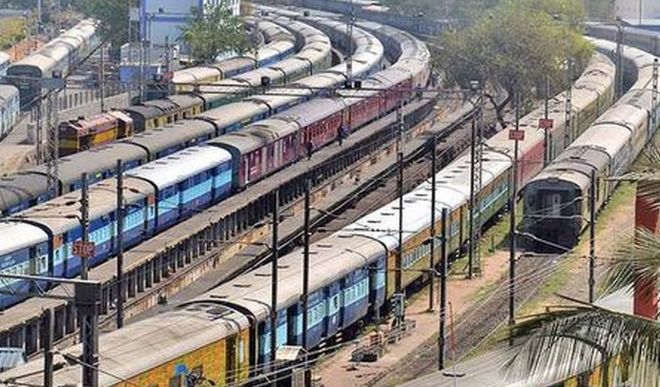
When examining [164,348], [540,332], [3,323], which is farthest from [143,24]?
[540,332]

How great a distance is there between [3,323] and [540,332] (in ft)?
60.5

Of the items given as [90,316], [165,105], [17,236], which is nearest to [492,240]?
[17,236]

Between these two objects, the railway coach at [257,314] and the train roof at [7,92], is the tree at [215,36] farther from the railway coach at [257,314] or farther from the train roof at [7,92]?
the railway coach at [257,314]

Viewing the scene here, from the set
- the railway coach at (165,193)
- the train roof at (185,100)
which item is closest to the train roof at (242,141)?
the railway coach at (165,193)

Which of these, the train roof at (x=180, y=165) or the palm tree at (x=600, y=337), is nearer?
the palm tree at (x=600, y=337)

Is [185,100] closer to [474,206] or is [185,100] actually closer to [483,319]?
[474,206]

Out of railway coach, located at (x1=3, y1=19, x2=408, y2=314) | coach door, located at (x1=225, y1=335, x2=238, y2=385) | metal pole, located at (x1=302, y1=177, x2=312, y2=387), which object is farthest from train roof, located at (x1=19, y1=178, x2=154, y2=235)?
coach door, located at (x1=225, y1=335, x2=238, y2=385)

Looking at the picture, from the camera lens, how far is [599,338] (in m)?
6.82

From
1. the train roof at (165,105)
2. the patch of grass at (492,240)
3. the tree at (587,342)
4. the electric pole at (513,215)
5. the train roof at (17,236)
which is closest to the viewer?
the tree at (587,342)

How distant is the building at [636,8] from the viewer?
120 metres

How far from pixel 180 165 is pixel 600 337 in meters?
31.0

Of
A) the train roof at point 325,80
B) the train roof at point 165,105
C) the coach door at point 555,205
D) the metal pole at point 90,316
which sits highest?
the metal pole at point 90,316

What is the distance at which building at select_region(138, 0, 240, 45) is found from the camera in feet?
267

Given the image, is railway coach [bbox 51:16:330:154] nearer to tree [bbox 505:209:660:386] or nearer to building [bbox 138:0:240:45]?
building [bbox 138:0:240:45]
